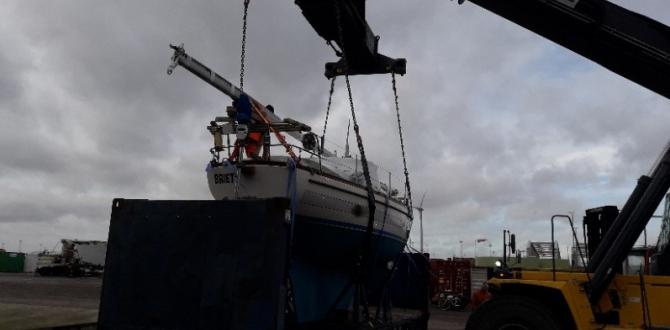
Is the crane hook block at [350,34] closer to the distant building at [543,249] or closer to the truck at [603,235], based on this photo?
the truck at [603,235]

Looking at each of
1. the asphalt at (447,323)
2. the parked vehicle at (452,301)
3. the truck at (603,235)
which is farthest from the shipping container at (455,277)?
the truck at (603,235)

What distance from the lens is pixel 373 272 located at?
944 centimetres

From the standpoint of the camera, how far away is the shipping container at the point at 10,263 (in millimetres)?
53219

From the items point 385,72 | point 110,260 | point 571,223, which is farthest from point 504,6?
point 110,260

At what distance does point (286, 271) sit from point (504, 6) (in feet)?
17.4

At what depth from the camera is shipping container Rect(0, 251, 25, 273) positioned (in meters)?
53.2

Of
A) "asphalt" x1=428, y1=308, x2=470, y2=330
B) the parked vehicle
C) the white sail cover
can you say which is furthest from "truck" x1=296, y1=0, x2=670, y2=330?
the parked vehicle

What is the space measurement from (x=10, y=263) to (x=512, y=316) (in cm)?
5821

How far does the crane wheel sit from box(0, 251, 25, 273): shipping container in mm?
57669

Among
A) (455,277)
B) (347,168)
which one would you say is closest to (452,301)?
(455,277)

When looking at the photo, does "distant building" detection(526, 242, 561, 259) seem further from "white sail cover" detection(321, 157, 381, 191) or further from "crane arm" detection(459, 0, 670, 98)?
"white sail cover" detection(321, 157, 381, 191)

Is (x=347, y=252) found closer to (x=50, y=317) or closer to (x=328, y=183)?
(x=328, y=183)

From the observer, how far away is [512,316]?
6715mm

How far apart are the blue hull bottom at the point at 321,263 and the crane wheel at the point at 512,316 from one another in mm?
1803
